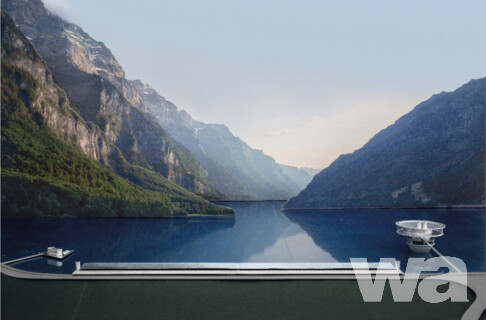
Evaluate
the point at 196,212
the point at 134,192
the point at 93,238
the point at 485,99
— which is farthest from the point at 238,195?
the point at 485,99

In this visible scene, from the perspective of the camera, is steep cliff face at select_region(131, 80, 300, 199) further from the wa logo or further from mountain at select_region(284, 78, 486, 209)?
the wa logo

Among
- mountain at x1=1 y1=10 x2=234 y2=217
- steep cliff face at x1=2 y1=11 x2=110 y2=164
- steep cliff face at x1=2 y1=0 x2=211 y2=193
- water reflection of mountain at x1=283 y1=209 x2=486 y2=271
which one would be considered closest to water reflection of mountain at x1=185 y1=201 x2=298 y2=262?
water reflection of mountain at x1=283 y1=209 x2=486 y2=271

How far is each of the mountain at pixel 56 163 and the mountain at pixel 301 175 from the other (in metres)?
4.75

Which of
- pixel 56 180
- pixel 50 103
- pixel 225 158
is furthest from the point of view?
pixel 225 158

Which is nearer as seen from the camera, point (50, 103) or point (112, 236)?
point (112, 236)

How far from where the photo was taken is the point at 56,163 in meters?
14.0

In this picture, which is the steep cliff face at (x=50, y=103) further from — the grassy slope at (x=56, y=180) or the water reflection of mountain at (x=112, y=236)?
the water reflection of mountain at (x=112, y=236)

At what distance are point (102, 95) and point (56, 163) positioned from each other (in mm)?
7044

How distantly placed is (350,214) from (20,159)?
16.3 m

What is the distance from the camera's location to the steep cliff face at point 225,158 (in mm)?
16047

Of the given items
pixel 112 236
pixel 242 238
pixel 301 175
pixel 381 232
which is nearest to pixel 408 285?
pixel 242 238

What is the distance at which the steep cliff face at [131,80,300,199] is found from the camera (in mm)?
16047

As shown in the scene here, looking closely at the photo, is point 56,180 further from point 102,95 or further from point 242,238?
point 242,238

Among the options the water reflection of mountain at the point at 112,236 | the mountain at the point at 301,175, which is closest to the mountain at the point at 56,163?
the water reflection of mountain at the point at 112,236
